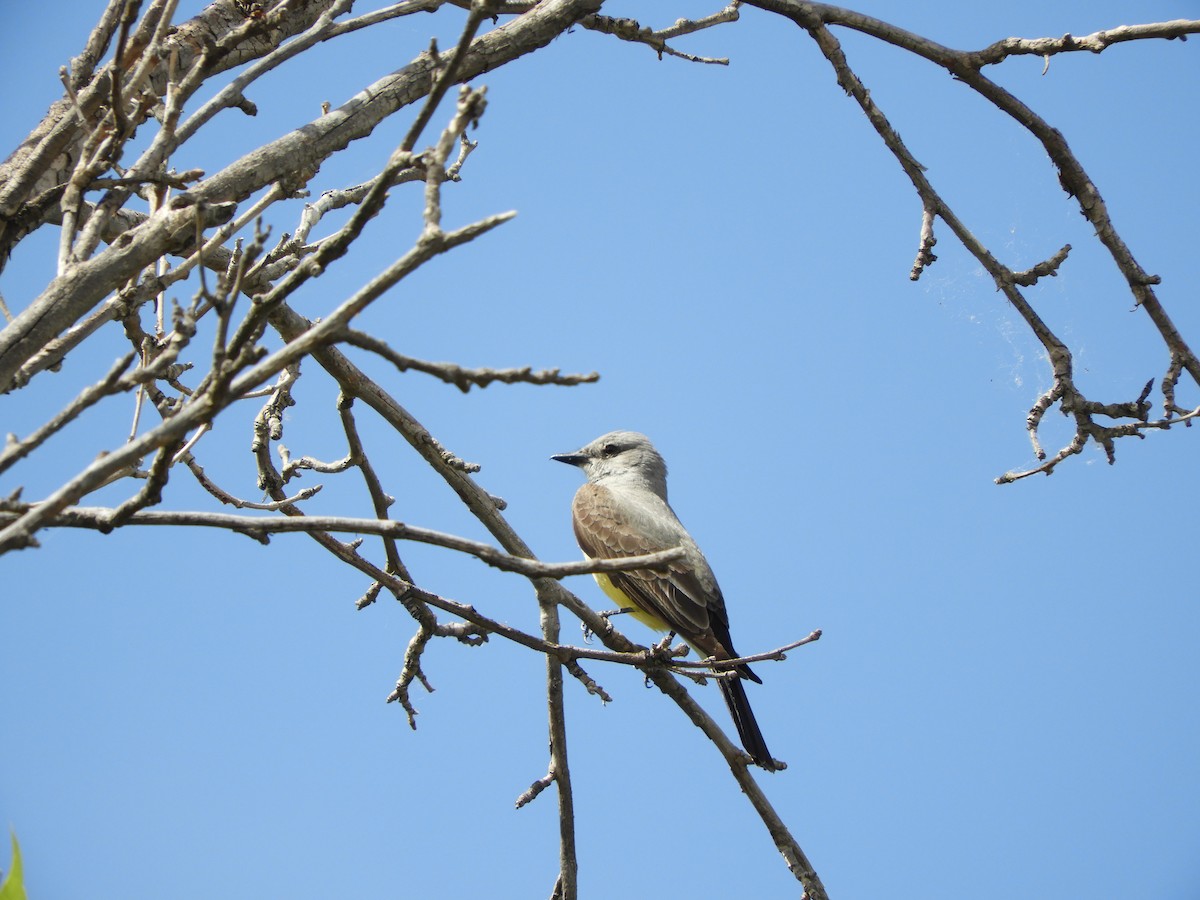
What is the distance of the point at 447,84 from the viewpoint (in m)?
1.87

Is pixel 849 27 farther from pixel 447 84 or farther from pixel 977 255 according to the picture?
pixel 447 84

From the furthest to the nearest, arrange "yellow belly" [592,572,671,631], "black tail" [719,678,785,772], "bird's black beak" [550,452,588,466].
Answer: "bird's black beak" [550,452,588,466] → "yellow belly" [592,572,671,631] → "black tail" [719,678,785,772]

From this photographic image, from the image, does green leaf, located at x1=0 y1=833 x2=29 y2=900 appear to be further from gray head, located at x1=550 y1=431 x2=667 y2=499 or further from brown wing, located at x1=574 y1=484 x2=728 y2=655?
gray head, located at x1=550 y1=431 x2=667 y2=499

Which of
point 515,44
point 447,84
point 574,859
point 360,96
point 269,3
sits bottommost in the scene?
point 574,859

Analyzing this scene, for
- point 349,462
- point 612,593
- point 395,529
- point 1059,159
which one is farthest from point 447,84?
point 612,593

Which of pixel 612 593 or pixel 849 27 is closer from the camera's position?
pixel 849 27

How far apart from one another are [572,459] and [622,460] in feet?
1.49

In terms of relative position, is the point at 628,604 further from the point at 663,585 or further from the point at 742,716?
the point at 742,716

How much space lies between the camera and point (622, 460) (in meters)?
8.46

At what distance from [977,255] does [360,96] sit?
2465 millimetres

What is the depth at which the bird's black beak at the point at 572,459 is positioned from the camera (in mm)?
8641

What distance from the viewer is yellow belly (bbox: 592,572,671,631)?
6805 mm

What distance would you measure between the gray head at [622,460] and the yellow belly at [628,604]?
1.34 meters

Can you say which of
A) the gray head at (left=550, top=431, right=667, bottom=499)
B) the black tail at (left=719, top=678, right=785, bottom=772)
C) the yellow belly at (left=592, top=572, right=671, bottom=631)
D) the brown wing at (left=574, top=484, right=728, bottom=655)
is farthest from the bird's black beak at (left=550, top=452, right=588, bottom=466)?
the black tail at (left=719, top=678, right=785, bottom=772)
